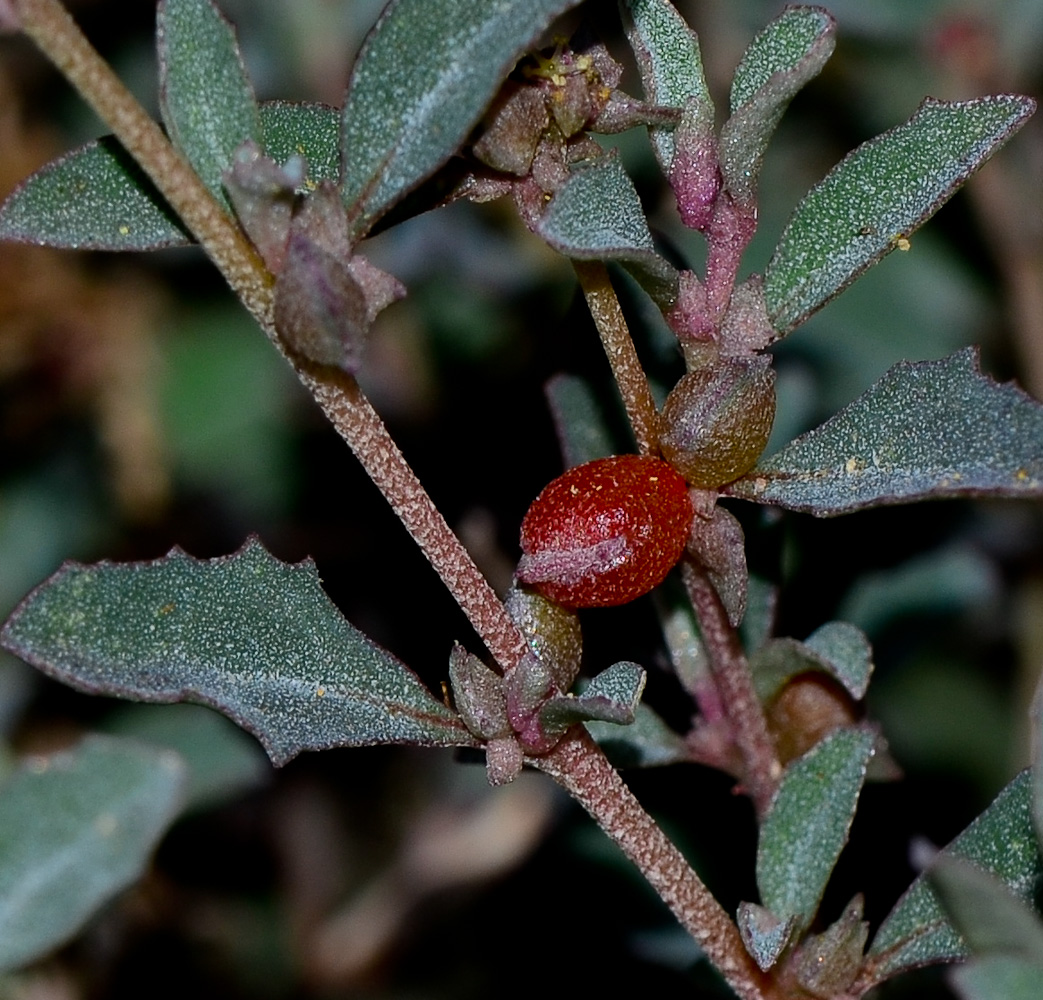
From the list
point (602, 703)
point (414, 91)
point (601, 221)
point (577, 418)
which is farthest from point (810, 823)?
point (414, 91)

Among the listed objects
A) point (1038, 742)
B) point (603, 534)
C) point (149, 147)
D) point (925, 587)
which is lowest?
point (925, 587)

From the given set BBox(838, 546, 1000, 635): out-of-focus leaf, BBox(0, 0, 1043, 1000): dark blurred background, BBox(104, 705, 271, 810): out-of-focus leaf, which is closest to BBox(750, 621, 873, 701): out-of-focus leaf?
BBox(0, 0, 1043, 1000): dark blurred background

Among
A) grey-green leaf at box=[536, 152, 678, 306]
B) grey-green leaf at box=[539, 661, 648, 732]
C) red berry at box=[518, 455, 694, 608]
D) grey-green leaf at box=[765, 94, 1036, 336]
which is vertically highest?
grey-green leaf at box=[536, 152, 678, 306]

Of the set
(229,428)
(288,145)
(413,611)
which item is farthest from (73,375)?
(288,145)

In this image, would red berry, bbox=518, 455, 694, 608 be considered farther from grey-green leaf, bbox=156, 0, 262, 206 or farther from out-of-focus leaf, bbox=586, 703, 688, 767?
grey-green leaf, bbox=156, 0, 262, 206

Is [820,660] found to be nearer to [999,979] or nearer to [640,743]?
[640,743]

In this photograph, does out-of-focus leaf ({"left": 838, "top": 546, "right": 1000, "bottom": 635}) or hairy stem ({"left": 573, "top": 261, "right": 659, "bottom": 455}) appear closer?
hairy stem ({"left": 573, "top": 261, "right": 659, "bottom": 455})

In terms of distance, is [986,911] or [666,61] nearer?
[986,911]

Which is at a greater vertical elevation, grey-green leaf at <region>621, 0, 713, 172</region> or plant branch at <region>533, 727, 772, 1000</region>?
grey-green leaf at <region>621, 0, 713, 172</region>

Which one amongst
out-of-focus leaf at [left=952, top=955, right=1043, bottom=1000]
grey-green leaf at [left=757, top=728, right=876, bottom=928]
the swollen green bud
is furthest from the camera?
grey-green leaf at [left=757, top=728, right=876, bottom=928]
